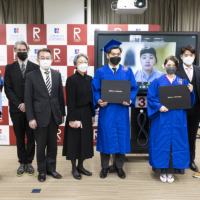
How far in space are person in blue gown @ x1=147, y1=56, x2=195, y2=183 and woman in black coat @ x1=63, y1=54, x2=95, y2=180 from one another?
72 centimetres

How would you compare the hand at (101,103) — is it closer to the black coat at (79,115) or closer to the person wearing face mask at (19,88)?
the black coat at (79,115)

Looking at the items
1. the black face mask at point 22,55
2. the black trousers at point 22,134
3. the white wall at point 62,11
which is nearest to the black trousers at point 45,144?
the black trousers at point 22,134

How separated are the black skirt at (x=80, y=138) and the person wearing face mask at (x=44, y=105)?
19 centimetres

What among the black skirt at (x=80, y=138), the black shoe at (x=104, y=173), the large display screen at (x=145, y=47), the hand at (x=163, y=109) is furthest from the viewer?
the large display screen at (x=145, y=47)

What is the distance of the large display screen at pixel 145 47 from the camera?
9.39ft

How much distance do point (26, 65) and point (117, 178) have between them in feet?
5.74

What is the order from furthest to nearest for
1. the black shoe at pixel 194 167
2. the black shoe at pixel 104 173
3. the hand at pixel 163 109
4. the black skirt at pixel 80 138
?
1. the black shoe at pixel 194 167
2. the black shoe at pixel 104 173
3. the black skirt at pixel 80 138
4. the hand at pixel 163 109

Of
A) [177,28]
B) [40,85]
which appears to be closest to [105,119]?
[40,85]

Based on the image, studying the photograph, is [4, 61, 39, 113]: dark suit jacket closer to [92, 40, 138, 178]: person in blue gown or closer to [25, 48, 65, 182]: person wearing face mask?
[25, 48, 65, 182]: person wearing face mask

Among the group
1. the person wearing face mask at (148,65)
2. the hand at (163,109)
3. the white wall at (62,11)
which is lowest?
the hand at (163,109)

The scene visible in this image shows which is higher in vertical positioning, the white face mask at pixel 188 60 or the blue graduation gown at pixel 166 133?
the white face mask at pixel 188 60

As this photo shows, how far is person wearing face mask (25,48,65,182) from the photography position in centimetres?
216

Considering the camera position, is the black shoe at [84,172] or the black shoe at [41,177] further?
the black shoe at [84,172]

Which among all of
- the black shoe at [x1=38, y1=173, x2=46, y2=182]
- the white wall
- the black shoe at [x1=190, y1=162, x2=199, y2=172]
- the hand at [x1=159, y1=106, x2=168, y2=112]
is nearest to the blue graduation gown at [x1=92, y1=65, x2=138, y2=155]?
the hand at [x1=159, y1=106, x2=168, y2=112]
